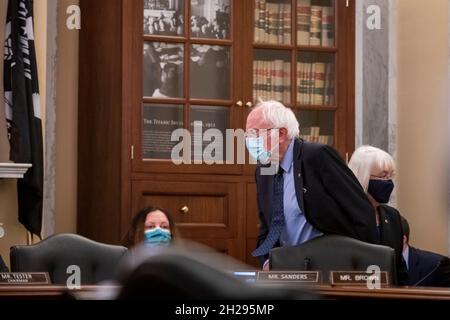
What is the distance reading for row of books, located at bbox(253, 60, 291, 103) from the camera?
544 cm

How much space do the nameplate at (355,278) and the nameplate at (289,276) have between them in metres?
0.09

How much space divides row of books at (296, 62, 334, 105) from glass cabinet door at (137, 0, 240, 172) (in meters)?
0.40

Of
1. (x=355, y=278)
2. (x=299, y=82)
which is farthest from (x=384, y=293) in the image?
(x=299, y=82)

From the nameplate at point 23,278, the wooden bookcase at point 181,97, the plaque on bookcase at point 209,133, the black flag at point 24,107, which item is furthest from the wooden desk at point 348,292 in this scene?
the plaque on bookcase at point 209,133

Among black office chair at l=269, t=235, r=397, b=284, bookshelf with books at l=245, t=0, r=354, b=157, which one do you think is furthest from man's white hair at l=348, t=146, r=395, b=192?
bookshelf with books at l=245, t=0, r=354, b=157

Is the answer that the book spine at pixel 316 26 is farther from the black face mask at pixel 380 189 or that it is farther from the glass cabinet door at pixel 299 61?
the black face mask at pixel 380 189

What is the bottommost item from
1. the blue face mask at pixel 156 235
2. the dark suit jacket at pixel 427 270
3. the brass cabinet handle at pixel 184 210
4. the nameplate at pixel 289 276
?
the dark suit jacket at pixel 427 270

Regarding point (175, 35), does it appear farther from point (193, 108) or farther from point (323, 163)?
point (323, 163)

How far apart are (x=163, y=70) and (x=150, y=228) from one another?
1511 millimetres

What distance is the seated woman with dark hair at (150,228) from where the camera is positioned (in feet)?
12.8

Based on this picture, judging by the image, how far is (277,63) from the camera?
5473 millimetres

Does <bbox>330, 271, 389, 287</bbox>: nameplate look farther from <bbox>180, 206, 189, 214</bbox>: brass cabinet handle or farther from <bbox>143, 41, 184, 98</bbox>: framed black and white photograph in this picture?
<bbox>143, 41, 184, 98</bbox>: framed black and white photograph

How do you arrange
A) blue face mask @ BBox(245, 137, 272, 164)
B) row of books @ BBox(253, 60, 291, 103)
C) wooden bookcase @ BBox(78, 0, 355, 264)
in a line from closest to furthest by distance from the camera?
1. blue face mask @ BBox(245, 137, 272, 164)
2. wooden bookcase @ BBox(78, 0, 355, 264)
3. row of books @ BBox(253, 60, 291, 103)

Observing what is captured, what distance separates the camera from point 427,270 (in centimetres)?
390
